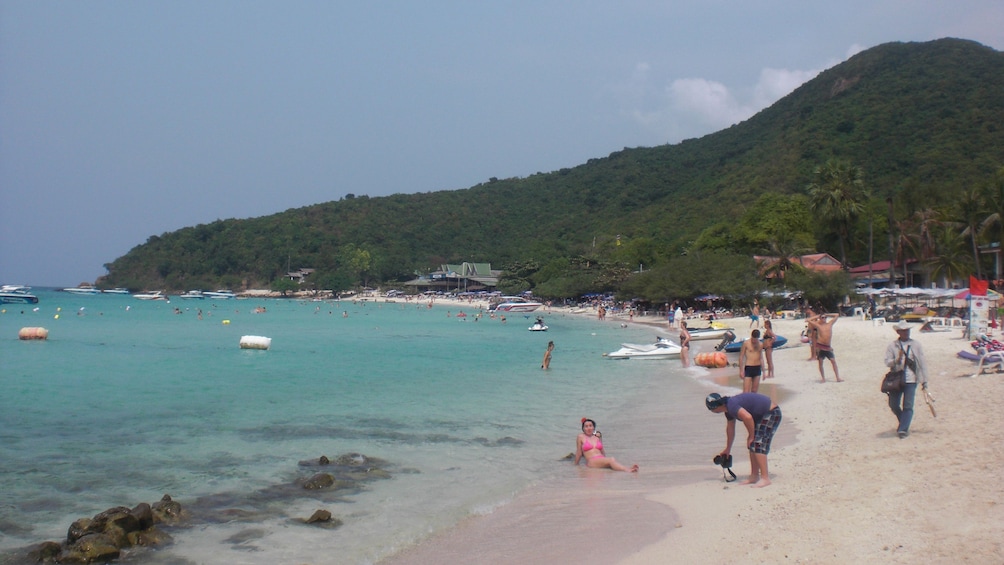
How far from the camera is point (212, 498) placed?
8586 millimetres

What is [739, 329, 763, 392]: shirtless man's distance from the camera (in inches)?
471

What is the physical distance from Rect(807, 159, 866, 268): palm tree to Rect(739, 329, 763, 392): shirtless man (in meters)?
45.9

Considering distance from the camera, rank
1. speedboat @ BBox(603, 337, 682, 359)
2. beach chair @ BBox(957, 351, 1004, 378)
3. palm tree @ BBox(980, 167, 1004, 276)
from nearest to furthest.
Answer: beach chair @ BBox(957, 351, 1004, 378)
speedboat @ BBox(603, 337, 682, 359)
palm tree @ BBox(980, 167, 1004, 276)

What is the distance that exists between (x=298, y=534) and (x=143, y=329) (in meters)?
43.7

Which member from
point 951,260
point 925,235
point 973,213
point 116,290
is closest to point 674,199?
point 925,235

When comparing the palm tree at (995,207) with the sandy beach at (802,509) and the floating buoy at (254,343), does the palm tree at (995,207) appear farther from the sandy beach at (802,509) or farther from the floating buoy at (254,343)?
the floating buoy at (254,343)

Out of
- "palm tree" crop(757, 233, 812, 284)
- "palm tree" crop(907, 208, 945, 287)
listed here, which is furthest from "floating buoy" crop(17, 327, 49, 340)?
"palm tree" crop(907, 208, 945, 287)

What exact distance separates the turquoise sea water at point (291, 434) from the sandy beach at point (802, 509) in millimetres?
853

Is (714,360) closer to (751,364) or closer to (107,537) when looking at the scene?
(751,364)

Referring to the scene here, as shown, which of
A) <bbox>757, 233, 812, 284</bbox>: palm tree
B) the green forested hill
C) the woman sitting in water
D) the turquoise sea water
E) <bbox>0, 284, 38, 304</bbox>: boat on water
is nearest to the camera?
the turquoise sea water

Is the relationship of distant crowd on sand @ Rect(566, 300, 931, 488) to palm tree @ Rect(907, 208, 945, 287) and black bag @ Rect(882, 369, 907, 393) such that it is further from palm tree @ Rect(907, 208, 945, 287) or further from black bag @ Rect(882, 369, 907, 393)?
palm tree @ Rect(907, 208, 945, 287)

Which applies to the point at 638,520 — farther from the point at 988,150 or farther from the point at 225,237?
the point at 225,237

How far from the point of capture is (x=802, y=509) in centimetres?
651

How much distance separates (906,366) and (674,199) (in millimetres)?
89165
